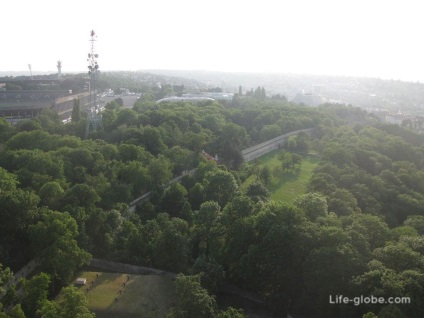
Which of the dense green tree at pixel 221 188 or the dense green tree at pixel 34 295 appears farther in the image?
the dense green tree at pixel 221 188

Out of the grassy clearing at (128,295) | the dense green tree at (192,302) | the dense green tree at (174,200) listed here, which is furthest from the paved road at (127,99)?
the dense green tree at (192,302)

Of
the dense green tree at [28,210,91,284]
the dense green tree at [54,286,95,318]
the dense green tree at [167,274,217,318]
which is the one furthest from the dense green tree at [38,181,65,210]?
the dense green tree at [167,274,217,318]

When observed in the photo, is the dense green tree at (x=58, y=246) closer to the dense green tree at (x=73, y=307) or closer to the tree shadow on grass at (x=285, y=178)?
the dense green tree at (x=73, y=307)

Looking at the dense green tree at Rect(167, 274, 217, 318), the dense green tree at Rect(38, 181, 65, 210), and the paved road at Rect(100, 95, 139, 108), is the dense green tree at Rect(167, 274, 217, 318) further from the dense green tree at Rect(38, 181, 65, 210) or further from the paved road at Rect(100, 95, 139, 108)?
the paved road at Rect(100, 95, 139, 108)

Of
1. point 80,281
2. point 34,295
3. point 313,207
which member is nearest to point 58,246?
point 80,281

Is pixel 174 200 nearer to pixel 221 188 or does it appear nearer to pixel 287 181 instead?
pixel 221 188

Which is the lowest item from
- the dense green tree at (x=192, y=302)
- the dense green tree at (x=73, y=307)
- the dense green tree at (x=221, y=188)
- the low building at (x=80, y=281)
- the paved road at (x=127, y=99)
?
the low building at (x=80, y=281)

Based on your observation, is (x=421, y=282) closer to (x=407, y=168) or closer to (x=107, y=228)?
(x=107, y=228)
